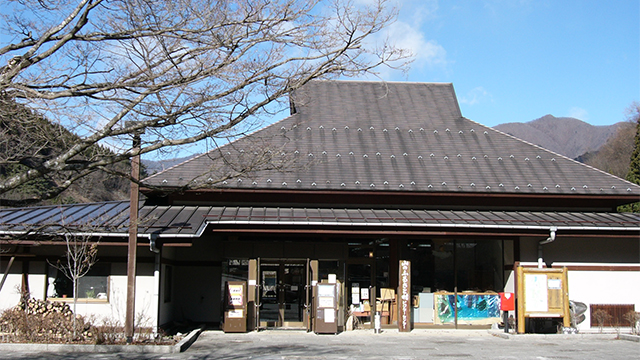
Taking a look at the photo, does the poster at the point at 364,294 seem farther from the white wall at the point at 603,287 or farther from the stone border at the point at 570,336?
the white wall at the point at 603,287

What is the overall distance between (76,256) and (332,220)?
21.8 feet

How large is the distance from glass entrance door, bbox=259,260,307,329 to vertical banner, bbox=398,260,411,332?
2.90 m

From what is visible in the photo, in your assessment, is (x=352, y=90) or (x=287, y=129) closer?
(x=287, y=129)

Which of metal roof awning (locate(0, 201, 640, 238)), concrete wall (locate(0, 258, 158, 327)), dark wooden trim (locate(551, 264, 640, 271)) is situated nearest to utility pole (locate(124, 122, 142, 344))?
metal roof awning (locate(0, 201, 640, 238))

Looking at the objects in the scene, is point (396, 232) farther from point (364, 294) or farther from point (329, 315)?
point (329, 315)

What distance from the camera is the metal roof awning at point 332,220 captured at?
1630 cm

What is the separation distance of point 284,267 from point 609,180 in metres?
10.9

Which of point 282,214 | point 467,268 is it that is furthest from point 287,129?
point 467,268

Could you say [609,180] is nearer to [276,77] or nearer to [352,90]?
[352,90]

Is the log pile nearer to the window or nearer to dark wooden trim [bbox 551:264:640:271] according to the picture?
the window

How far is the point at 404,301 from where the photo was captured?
57.1 ft

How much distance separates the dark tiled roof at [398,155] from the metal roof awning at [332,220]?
0.76 m

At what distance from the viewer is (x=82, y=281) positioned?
15992 mm

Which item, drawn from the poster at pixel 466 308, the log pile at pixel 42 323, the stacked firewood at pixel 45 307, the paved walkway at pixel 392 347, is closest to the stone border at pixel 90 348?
the paved walkway at pixel 392 347
